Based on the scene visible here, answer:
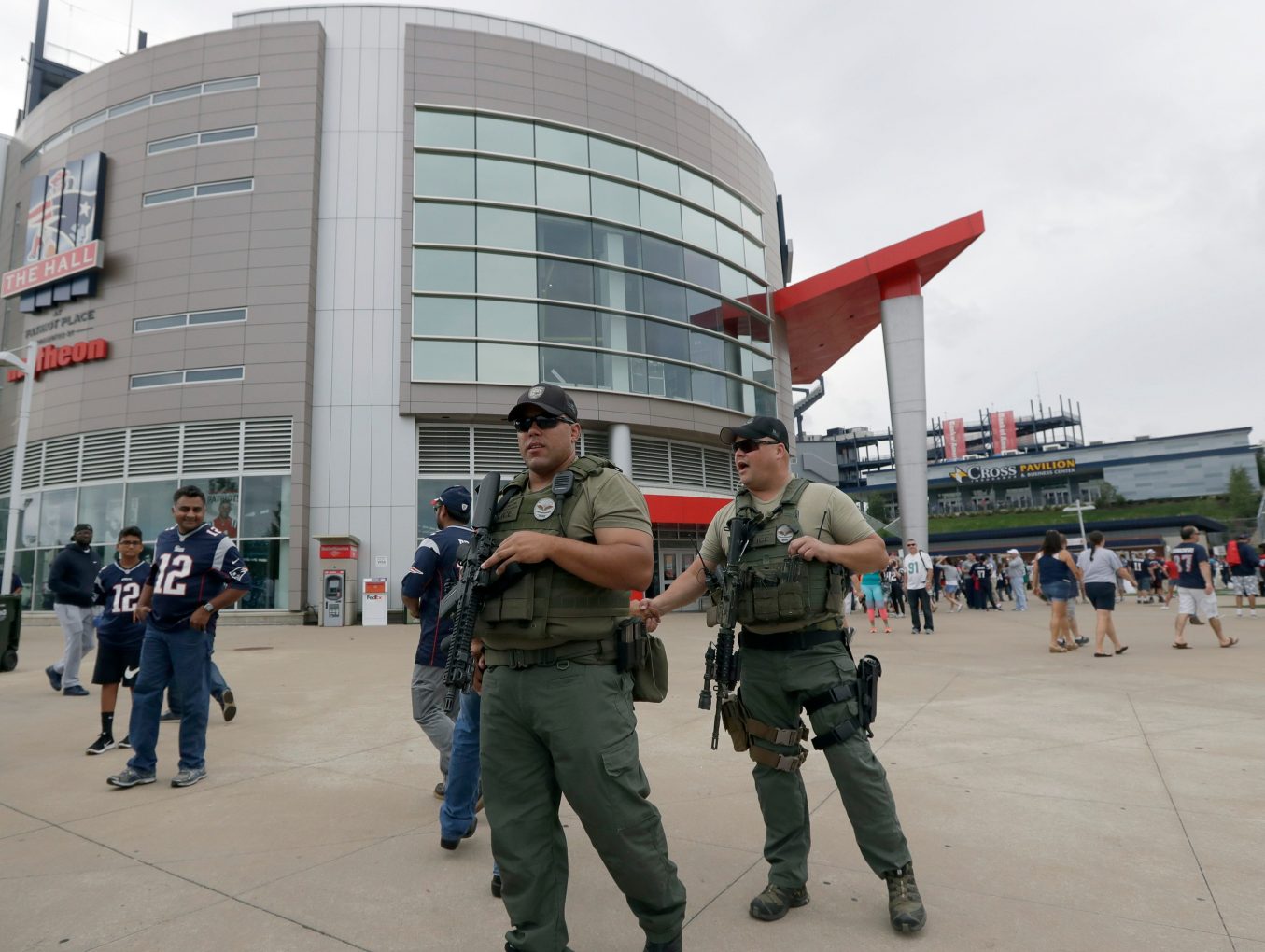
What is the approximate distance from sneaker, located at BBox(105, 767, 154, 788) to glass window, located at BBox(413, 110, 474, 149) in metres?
19.9

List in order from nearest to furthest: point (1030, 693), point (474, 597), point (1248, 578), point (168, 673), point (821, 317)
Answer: point (474, 597)
point (168, 673)
point (1030, 693)
point (1248, 578)
point (821, 317)

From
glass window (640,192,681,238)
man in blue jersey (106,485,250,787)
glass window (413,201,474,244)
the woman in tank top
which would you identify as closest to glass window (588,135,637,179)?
glass window (640,192,681,238)

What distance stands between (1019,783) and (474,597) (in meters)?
3.52

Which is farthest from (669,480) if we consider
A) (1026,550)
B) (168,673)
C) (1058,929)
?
(1026,550)

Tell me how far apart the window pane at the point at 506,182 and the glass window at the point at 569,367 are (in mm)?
4651

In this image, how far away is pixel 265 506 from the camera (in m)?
18.7

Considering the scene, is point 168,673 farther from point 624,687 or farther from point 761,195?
point 761,195

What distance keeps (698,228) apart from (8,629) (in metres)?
20.5

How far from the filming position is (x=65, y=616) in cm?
801

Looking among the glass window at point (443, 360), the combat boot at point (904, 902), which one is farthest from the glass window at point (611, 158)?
the combat boot at point (904, 902)

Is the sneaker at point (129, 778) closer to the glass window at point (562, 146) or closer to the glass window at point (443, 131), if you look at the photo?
the glass window at point (443, 131)

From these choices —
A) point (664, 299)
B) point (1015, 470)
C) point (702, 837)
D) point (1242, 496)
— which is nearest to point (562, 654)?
point (702, 837)

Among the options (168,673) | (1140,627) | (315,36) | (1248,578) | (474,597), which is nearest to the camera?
(474,597)

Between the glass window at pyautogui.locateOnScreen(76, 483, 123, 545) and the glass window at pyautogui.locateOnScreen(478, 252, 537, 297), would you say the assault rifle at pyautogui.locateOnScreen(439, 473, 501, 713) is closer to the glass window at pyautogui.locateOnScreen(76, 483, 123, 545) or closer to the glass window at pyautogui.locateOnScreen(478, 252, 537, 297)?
the glass window at pyautogui.locateOnScreen(478, 252, 537, 297)
